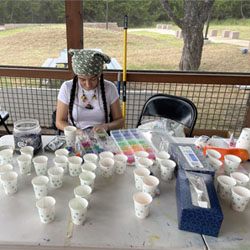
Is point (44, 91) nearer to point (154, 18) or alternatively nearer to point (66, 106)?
point (66, 106)

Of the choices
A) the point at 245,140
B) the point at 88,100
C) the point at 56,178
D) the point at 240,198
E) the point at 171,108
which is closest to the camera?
the point at 240,198

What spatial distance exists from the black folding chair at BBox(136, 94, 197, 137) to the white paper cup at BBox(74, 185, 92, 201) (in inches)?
45.7

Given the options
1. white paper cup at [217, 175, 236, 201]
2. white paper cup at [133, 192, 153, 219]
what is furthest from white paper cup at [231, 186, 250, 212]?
white paper cup at [133, 192, 153, 219]

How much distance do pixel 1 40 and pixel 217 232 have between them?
9.36ft

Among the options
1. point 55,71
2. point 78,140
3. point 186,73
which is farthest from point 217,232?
point 55,71

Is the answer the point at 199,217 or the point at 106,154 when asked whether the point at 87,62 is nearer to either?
the point at 106,154

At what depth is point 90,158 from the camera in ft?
4.12

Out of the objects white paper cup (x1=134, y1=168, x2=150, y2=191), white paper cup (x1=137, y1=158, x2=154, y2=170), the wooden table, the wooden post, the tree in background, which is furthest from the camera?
the tree in background

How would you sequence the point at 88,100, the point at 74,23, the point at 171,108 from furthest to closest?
1. the point at 74,23
2. the point at 171,108
3. the point at 88,100

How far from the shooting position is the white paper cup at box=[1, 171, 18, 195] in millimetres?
1039

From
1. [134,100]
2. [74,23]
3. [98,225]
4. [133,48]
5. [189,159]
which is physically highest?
[74,23]

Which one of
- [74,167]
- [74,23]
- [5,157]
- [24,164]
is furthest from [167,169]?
[74,23]

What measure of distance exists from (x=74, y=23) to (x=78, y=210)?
6.04ft

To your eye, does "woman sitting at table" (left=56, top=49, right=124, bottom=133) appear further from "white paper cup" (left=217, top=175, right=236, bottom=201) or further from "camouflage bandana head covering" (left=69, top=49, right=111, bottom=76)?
"white paper cup" (left=217, top=175, right=236, bottom=201)
